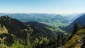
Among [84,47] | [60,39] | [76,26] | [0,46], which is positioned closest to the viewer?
[0,46]

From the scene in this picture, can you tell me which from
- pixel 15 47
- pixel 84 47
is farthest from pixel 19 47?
pixel 84 47

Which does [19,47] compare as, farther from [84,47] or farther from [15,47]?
[84,47]

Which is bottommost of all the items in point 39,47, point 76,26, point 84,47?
point 39,47

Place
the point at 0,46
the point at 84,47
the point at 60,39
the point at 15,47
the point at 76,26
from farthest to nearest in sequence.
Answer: the point at 60,39 → the point at 76,26 → the point at 84,47 → the point at 0,46 → the point at 15,47

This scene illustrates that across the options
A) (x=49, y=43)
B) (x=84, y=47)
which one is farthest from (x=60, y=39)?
(x=84, y=47)

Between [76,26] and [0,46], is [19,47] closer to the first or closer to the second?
[0,46]

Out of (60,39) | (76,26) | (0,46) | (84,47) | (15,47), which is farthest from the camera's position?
(60,39)

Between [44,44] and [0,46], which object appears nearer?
[0,46]

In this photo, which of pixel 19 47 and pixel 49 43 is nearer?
pixel 19 47

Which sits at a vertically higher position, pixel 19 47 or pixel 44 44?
pixel 19 47
